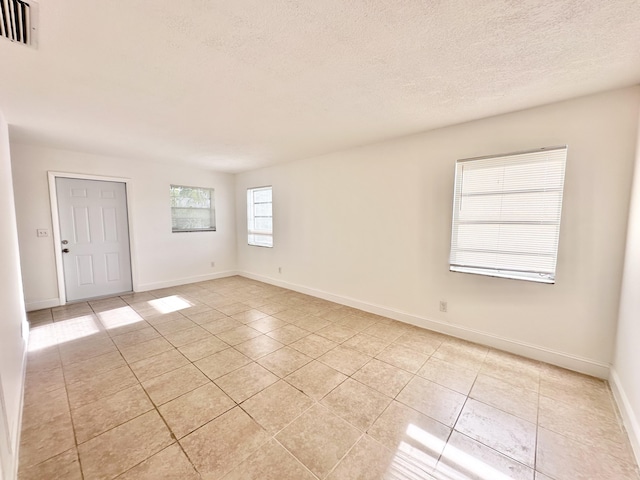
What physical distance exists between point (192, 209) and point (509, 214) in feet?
18.0

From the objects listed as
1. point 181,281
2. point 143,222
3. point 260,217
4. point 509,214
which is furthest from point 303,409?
point 143,222

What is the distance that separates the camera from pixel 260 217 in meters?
5.68

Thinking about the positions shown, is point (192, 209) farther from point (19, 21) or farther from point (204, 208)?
point (19, 21)

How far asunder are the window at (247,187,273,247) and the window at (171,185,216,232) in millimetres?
838

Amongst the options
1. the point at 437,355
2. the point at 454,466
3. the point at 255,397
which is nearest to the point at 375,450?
the point at 454,466

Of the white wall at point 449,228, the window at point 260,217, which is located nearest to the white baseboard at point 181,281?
the window at point 260,217

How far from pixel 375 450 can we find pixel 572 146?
9.57 ft

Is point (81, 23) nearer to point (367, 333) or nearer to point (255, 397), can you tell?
point (255, 397)

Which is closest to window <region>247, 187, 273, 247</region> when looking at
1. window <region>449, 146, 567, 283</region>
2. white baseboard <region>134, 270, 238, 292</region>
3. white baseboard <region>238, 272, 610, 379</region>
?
white baseboard <region>134, 270, 238, 292</region>

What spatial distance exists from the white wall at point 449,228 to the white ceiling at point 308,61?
292mm

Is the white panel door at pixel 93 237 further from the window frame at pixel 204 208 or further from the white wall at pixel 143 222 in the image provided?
the window frame at pixel 204 208

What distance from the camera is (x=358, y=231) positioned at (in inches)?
153

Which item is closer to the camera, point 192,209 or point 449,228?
point 449,228

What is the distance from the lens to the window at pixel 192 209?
530 cm
